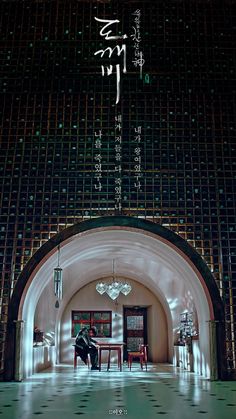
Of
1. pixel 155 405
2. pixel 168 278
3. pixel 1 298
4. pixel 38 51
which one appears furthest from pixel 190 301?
pixel 38 51

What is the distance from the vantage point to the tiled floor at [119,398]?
16.0 ft

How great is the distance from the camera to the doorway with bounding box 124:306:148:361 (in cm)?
1526

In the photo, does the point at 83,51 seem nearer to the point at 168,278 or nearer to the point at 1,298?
the point at 1,298

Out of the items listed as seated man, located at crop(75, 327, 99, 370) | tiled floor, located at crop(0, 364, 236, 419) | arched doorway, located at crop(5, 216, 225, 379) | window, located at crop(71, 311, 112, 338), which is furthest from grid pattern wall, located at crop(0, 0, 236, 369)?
window, located at crop(71, 311, 112, 338)

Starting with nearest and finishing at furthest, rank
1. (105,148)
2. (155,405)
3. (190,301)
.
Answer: (155,405) < (105,148) < (190,301)

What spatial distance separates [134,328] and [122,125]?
27.9ft

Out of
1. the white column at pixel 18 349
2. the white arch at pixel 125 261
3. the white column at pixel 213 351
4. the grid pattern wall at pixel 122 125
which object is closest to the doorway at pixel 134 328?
the white arch at pixel 125 261

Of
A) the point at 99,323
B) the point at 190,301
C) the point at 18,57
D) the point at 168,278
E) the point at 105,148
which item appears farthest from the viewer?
the point at 99,323

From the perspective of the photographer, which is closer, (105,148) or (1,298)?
(1,298)

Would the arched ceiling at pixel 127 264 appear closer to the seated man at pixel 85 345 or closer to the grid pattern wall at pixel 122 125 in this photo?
the grid pattern wall at pixel 122 125

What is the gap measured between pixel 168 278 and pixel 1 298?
566 cm

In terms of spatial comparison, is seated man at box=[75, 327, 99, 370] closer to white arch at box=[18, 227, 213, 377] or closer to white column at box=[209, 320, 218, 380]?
white arch at box=[18, 227, 213, 377]

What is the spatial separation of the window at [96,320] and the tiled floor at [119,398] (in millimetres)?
6244

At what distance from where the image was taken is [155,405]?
5438 millimetres
